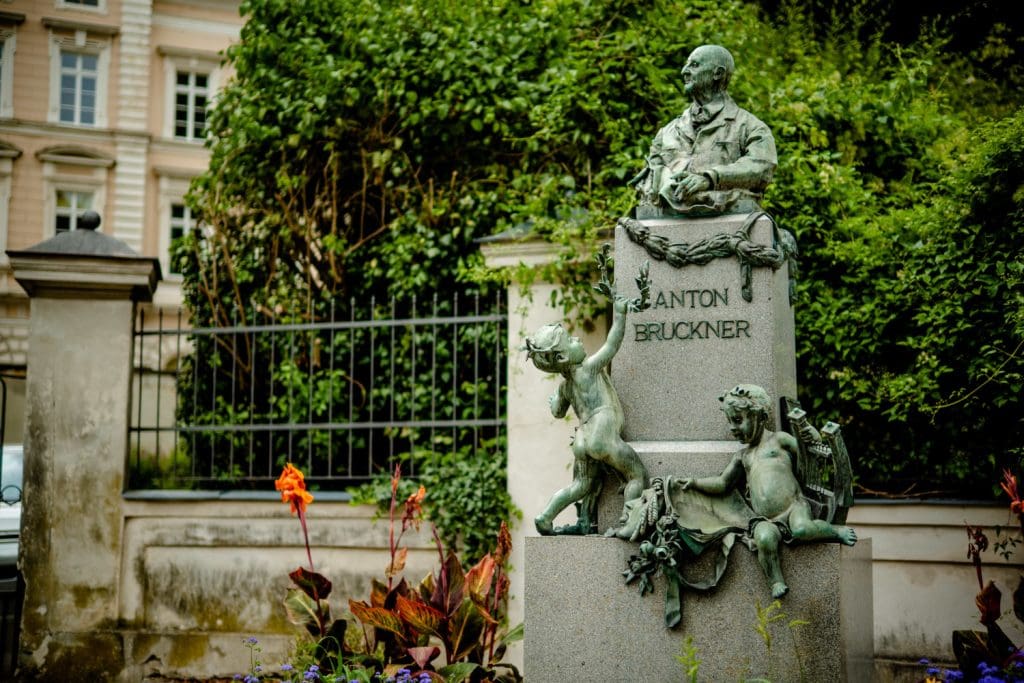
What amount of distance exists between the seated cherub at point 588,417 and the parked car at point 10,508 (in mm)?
4341

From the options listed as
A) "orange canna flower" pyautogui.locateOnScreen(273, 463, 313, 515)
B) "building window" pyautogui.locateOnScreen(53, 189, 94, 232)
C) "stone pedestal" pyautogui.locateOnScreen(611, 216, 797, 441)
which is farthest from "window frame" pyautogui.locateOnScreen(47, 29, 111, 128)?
"stone pedestal" pyautogui.locateOnScreen(611, 216, 797, 441)

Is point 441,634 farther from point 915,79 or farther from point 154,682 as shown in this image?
point 915,79

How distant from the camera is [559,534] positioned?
17.3 ft

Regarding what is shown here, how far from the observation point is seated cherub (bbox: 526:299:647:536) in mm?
5191

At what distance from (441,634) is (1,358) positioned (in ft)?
64.3

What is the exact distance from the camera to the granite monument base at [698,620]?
462 cm

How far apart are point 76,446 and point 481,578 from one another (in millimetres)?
3518

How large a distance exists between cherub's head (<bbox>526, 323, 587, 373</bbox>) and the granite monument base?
0.83m

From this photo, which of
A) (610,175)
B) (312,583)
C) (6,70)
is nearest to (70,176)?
(6,70)

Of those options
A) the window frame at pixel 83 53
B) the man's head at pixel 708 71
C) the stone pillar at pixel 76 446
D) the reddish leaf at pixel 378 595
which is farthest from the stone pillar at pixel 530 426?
the window frame at pixel 83 53

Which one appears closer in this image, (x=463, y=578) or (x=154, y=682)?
(x=463, y=578)

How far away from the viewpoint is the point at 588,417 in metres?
5.30

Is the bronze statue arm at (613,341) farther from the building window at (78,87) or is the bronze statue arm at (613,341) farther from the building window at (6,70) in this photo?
the building window at (78,87)

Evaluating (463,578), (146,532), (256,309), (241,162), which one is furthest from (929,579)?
(241,162)
